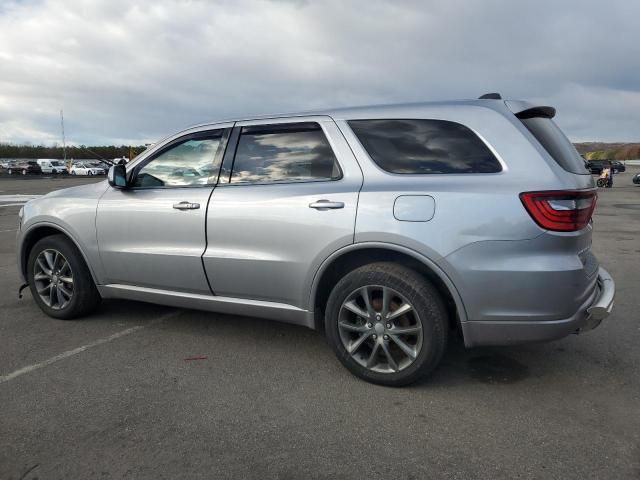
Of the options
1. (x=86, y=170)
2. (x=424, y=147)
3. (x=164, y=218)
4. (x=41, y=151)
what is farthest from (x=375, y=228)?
(x=41, y=151)

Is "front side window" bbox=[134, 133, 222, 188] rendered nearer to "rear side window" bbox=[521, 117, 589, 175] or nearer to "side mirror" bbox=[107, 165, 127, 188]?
"side mirror" bbox=[107, 165, 127, 188]

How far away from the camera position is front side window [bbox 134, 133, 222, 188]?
400cm

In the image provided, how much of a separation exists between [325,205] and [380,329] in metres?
0.88

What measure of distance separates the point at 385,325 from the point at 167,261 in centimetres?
181

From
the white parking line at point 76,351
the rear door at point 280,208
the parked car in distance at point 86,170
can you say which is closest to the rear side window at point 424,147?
the rear door at point 280,208

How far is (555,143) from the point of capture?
3324 mm

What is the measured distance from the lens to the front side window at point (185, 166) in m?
4.00

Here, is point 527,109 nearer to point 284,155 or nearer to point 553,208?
point 553,208

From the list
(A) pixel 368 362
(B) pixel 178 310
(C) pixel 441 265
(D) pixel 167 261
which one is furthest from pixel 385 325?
(B) pixel 178 310

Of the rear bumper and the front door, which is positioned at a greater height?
the front door

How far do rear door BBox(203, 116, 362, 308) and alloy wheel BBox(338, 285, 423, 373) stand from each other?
13.6 inches

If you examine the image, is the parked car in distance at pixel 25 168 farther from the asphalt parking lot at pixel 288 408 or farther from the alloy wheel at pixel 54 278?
the asphalt parking lot at pixel 288 408

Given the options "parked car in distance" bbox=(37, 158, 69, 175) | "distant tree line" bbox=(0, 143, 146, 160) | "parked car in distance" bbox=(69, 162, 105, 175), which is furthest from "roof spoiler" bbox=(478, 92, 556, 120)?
"distant tree line" bbox=(0, 143, 146, 160)

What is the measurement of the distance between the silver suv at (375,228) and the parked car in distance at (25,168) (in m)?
52.4
